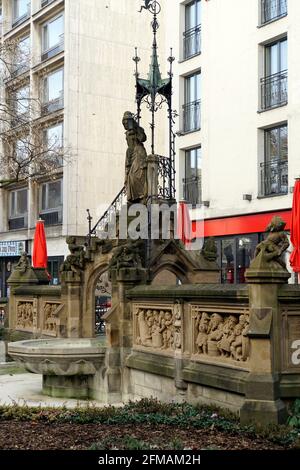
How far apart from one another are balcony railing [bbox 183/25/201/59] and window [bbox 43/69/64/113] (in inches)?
372

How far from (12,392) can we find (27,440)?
5.59 metres

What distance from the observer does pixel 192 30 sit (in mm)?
30578

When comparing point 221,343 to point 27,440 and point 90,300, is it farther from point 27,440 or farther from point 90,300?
point 90,300

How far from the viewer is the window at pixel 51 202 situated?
125 feet

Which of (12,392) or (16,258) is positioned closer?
(12,392)

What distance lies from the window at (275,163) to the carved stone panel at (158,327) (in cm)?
1391

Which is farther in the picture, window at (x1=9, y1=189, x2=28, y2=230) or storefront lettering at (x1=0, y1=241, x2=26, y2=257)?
window at (x1=9, y1=189, x2=28, y2=230)

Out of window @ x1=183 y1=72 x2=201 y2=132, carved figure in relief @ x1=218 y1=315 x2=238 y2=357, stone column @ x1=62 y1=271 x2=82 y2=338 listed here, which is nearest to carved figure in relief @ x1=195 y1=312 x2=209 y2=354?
carved figure in relief @ x1=218 y1=315 x2=238 y2=357

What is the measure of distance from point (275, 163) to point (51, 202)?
17523 millimetres

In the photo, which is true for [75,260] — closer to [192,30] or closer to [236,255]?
[236,255]

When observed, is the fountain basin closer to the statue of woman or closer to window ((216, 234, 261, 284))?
the statue of woman

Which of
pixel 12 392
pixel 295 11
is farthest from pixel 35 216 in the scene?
pixel 12 392

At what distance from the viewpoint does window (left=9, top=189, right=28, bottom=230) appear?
42406 millimetres

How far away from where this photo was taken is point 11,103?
25.0 m
